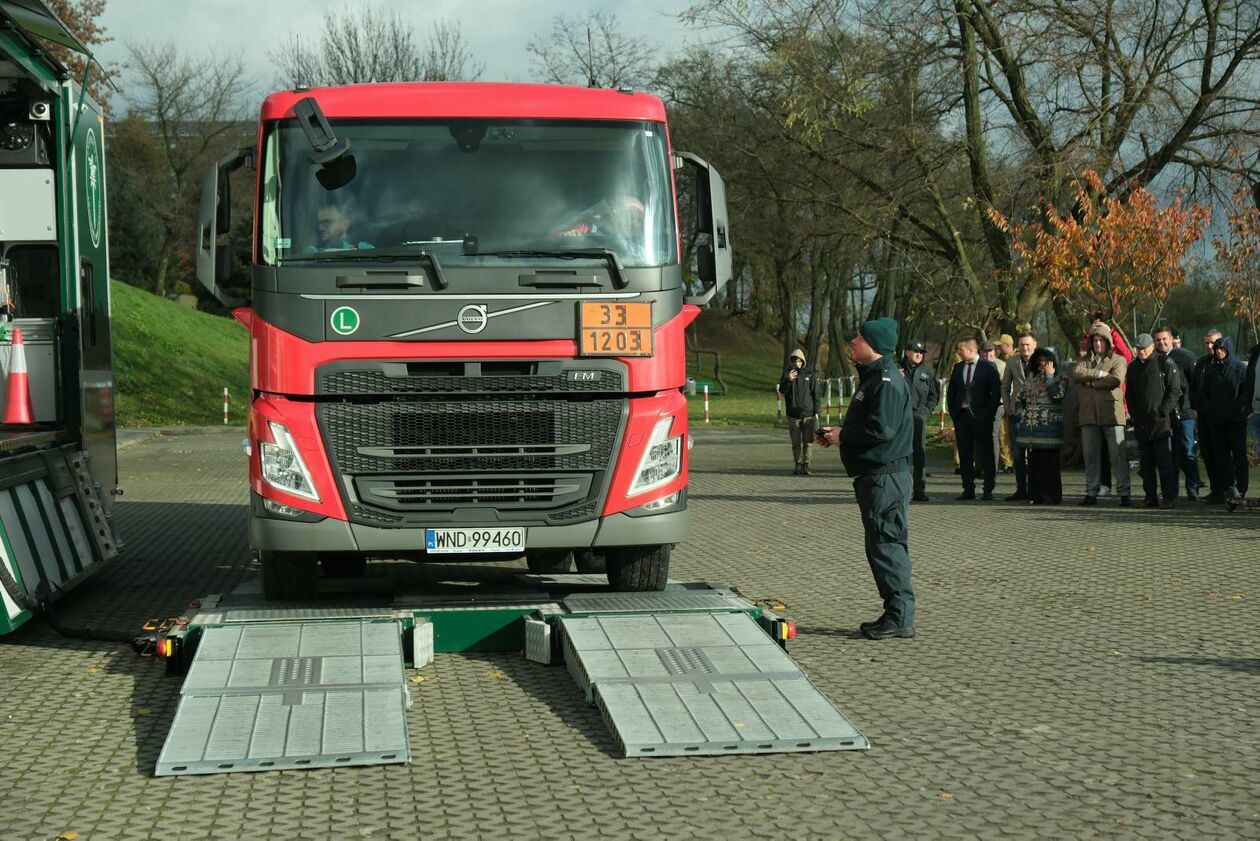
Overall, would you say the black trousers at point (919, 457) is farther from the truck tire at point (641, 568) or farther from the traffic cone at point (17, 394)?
the traffic cone at point (17, 394)

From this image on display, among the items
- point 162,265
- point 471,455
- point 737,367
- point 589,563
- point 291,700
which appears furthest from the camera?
point 737,367

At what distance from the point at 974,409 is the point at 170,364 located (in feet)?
92.9

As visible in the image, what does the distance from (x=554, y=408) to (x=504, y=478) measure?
1.49ft

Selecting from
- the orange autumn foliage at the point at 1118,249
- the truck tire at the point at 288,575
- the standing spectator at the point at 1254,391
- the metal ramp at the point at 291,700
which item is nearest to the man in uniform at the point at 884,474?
the metal ramp at the point at 291,700

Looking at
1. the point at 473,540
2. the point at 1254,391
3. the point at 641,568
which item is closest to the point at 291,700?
the point at 473,540

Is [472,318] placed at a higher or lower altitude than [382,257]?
lower

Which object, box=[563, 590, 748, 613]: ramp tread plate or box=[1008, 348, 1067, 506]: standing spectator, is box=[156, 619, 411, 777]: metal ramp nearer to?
box=[563, 590, 748, 613]: ramp tread plate

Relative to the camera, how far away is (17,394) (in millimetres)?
10820

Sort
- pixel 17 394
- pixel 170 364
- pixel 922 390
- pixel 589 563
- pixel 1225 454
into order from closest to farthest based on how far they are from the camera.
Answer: pixel 17 394 → pixel 589 563 → pixel 1225 454 → pixel 922 390 → pixel 170 364

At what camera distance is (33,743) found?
6496 mm

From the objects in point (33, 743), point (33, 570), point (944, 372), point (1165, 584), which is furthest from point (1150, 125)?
point (944, 372)

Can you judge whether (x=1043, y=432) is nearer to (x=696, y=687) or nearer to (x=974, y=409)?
(x=974, y=409)

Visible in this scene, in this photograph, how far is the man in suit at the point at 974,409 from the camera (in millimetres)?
17453

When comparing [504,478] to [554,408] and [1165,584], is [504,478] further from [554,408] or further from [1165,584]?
[1165,584]
